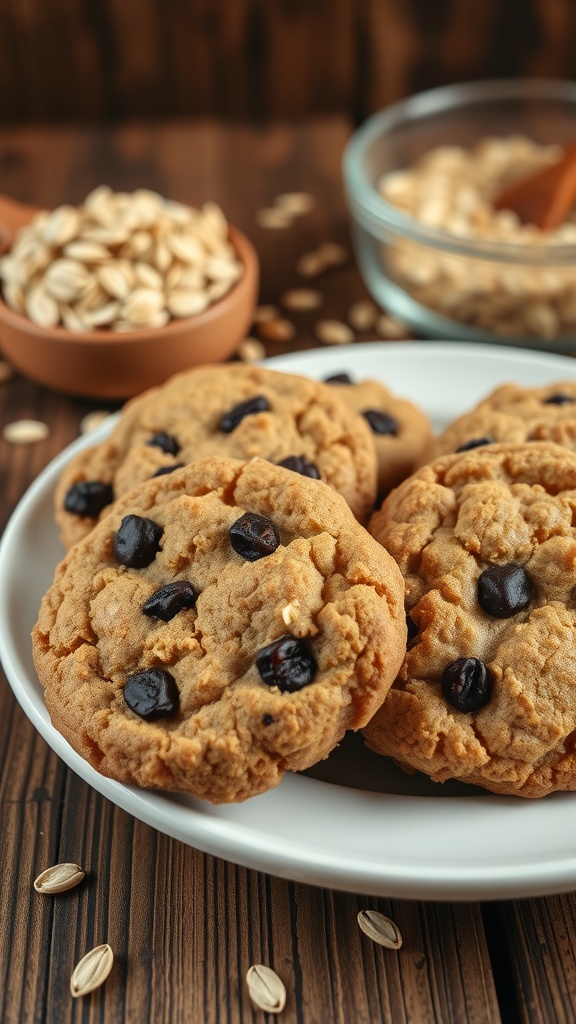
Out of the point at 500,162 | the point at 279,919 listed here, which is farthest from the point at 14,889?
the point at 500,162

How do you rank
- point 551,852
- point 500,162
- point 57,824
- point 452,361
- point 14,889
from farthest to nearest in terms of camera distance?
1. point 500,162
2. point 452,361
3. point 57,824
4. point 14,889
5. point 551,852

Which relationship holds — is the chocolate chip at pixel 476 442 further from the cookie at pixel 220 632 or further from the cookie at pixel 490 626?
the cookie at pixel 220 632

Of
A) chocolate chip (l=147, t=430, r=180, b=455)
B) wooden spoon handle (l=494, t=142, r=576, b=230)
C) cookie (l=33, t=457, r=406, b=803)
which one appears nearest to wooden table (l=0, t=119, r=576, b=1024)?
cookie (l=33, t=457, r=406, b=803)

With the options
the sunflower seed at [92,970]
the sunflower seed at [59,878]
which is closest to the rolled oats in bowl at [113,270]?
the sunflower seed at [59,878]

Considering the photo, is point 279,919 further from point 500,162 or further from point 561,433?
point 500,162

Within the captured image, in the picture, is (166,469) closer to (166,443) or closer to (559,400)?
(166,443)

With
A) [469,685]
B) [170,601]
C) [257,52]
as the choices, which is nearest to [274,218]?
[257,52]
